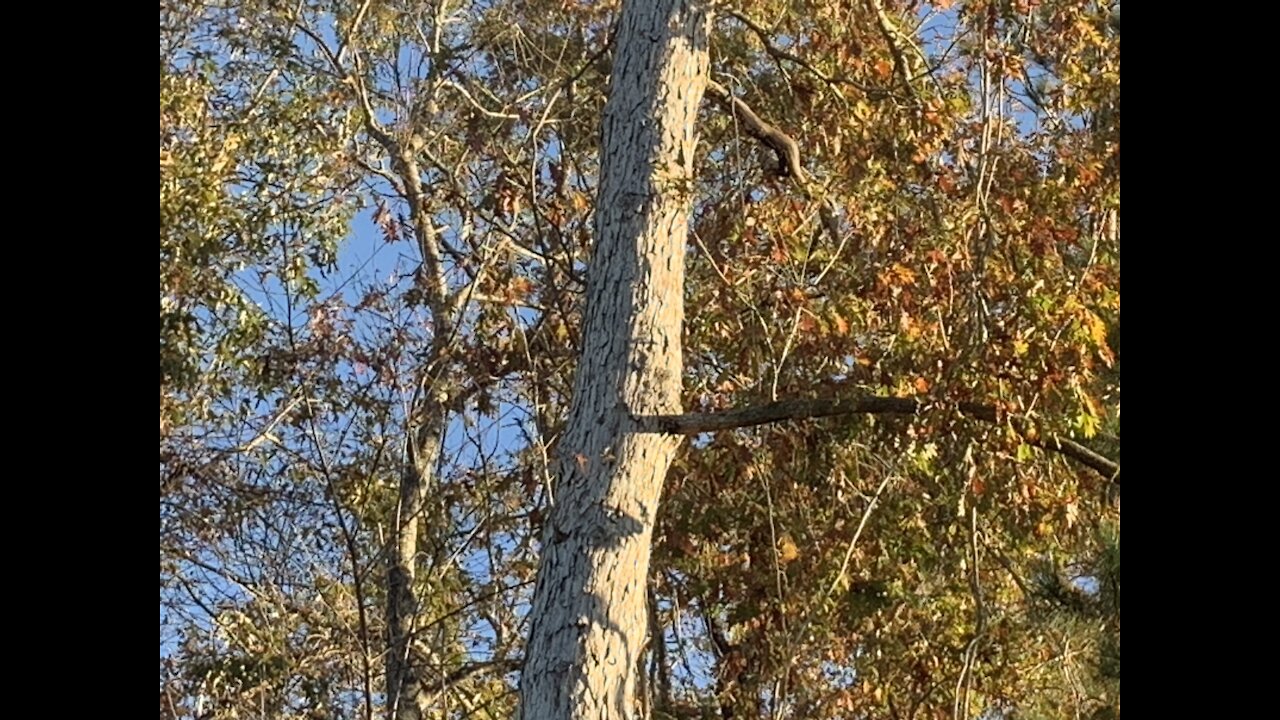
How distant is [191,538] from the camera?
857 cm

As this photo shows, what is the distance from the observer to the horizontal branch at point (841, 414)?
5434mm

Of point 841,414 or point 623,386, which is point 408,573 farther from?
point 841,414

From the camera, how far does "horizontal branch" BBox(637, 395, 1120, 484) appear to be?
543cm

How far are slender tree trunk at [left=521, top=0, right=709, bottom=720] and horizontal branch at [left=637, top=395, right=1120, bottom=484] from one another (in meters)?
0.11

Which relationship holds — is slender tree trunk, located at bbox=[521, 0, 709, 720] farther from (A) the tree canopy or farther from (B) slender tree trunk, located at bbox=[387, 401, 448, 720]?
(B) slender tree trunk, located at bbox=[387, 401, 448, 720]

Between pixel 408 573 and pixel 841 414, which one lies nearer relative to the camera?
pixel 841 414

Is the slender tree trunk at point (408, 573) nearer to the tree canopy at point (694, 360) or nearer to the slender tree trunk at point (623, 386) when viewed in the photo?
the tree canopy at point (694, 360)

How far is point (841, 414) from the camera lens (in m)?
5.56

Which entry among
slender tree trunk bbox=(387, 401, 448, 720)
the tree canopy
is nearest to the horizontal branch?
the tree canopy

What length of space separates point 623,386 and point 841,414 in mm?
854

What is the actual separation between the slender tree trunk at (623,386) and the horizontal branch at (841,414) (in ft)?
0.37

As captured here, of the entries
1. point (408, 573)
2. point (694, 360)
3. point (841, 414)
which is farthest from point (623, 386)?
point (408, 573)
